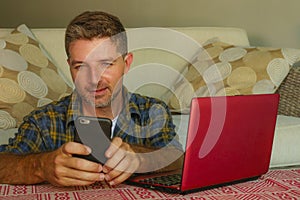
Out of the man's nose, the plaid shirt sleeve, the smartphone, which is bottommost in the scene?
the plaid shirt sleeve

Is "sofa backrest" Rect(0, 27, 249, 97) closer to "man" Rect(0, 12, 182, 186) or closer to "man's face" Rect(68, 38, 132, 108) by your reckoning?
"man" Rect(0, 12, 182, 186)

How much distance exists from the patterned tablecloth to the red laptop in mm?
16

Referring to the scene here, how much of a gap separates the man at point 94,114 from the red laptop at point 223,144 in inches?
3.0

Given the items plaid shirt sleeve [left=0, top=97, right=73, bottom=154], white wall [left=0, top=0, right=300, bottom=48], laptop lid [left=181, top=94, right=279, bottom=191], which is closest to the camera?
laptop lid [left=181, top=94, right=279, bottom=191]

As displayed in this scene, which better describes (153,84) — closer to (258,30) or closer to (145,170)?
(258,30)

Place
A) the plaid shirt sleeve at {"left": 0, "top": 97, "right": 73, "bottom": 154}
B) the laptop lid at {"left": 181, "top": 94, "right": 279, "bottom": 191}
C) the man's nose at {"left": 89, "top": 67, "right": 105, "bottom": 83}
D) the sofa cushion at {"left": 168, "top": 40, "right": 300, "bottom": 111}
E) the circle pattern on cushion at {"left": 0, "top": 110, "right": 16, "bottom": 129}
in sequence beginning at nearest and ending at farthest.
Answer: the laptop lid at {"left": 181, "top": 94, "right": 279, "bottom": 191}, the man's nose at {"left": 89, "top": 67, "right": 105, "bottom": 83}, the plaid shirt sleeve at {"left": 0, "top": 97, "right": 73, "bottom": 154}, the circle pattern on cushion at {"left": 0, "top": 110, "right": 16, "bottom": 129}, the sofa cushion at {"left": 168, "top": 40, "right": 300, "bottom": 111}

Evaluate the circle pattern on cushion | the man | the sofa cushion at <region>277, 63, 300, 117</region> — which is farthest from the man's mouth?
the sofa cushion at <region>277, 63, 300, 117</region>

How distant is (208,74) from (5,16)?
8.36 ft

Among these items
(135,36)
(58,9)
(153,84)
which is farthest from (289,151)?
(58,9)

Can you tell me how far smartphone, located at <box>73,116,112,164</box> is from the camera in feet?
3.28

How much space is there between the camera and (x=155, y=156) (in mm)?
1174

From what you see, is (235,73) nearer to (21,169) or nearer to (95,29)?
(95,29)

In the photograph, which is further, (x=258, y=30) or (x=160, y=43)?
(x=258, y=30)

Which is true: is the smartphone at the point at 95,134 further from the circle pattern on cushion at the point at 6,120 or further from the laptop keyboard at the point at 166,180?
the circle pattern on cushion at the point at 6,120
